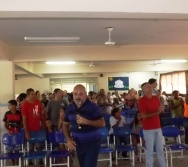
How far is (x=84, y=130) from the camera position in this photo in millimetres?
3695

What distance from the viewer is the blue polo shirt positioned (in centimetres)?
370

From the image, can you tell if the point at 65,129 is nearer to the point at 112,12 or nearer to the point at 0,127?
the point at 112,12

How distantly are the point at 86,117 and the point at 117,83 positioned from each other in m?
13.8

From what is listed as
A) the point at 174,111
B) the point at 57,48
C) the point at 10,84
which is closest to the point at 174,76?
the point at 174,111

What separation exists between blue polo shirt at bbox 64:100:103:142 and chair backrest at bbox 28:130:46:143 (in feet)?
7.34

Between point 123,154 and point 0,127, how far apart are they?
3.40 metres

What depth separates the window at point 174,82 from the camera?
13.4 m

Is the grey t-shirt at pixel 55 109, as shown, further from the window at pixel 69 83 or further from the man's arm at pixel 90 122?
the window at pixel 69 83

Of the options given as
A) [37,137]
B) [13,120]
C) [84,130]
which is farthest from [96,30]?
[84,130]

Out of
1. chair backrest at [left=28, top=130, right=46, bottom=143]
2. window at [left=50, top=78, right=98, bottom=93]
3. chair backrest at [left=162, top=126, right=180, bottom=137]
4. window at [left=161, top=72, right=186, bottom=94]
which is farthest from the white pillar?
window at [left=50, top=78, right=98, bottom=93]

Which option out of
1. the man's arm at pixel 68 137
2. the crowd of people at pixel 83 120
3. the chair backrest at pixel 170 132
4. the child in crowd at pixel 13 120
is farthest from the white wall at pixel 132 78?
the man's arm at pixel 68 137

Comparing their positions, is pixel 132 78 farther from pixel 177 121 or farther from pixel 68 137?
pixel 68 137

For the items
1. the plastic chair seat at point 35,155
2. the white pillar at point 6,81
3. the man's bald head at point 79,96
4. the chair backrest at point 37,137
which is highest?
the white pillar at point 6,81

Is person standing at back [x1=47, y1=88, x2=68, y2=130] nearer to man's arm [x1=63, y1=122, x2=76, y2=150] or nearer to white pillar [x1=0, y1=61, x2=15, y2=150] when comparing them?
white pillar [x1=0, y1=61, x2=15, y2=150]
